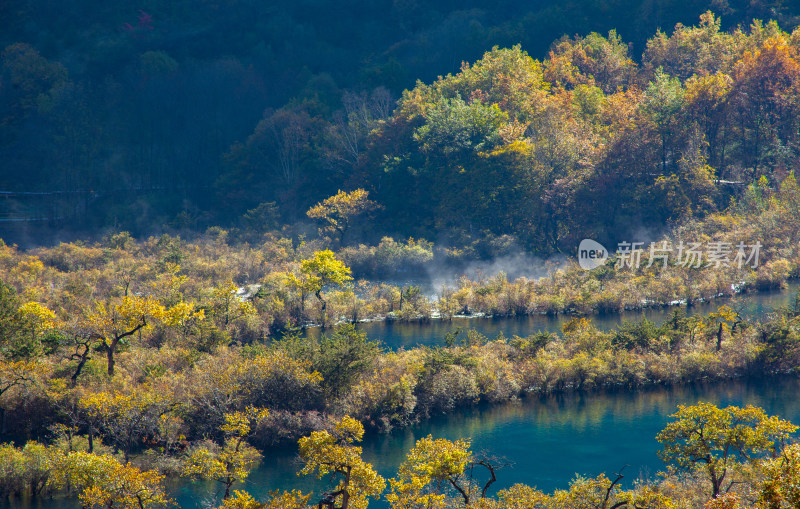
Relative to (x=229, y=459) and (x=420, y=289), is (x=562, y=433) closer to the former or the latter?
(x=229, y=459)

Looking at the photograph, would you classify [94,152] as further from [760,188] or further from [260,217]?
[760,188]

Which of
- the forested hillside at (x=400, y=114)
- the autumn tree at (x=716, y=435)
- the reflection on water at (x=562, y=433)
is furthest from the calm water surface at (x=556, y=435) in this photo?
the forested hillside at (x=400, y=114)

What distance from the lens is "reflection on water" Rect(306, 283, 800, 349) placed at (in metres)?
45.2

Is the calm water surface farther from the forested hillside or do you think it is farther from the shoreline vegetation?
the forested hillside

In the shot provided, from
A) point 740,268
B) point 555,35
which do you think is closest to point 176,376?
point 740,268

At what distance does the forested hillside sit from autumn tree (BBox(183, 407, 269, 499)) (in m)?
39.4

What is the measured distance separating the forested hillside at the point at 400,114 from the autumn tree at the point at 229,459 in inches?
1550

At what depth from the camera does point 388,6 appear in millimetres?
100375

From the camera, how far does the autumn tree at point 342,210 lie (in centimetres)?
6806

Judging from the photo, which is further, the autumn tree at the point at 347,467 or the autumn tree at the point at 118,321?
the autumn tree at the point at 118,321
